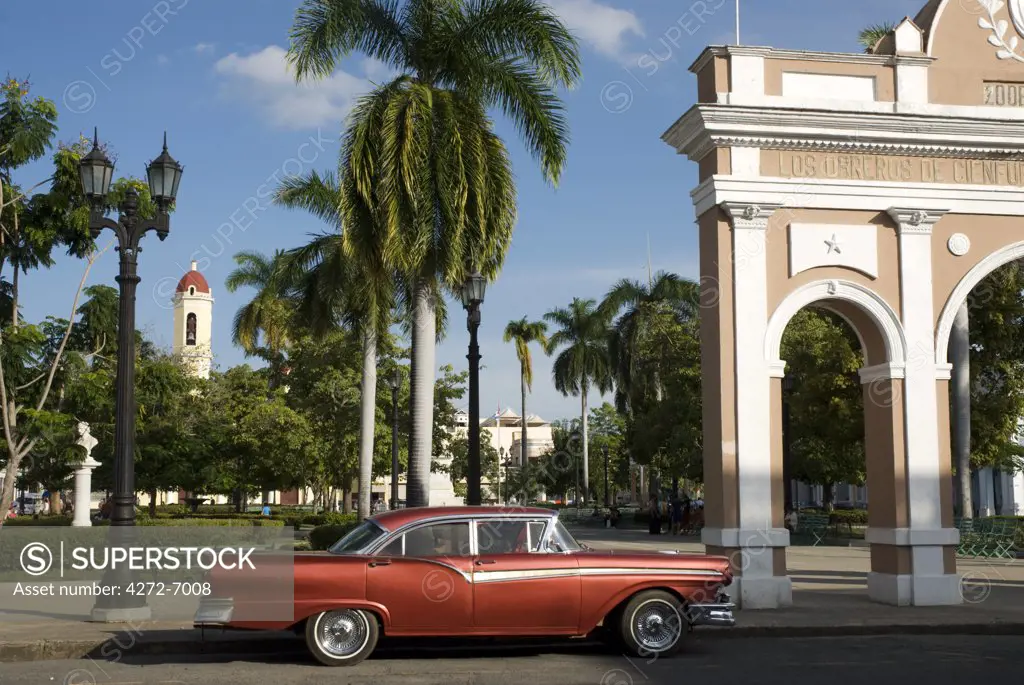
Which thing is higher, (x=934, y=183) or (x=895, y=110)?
(x=895, y=110)

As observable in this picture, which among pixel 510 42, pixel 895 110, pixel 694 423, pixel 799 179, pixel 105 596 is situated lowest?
pixel 105 596

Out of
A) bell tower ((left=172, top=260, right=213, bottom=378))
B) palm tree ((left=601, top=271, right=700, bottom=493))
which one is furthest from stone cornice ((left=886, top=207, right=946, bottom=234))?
bell tower ((left=172, top=260, right=213, bottom=378))

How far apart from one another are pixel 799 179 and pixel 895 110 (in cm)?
174

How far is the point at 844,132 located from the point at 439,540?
28.4ft

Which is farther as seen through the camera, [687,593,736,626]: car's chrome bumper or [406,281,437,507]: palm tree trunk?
[406,281,437,507]: palm tree trunk

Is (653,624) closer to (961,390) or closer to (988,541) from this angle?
(988,541)

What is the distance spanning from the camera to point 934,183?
51.4 feet

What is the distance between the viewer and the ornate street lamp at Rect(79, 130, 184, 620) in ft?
41.4

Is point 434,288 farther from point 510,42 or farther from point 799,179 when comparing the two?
point 799,179

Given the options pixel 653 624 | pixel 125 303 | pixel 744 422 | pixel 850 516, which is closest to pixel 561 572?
pixel 653 624

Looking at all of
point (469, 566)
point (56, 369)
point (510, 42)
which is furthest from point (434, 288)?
point (469, 566)

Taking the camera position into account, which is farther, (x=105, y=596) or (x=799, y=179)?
(x=799, y=179)

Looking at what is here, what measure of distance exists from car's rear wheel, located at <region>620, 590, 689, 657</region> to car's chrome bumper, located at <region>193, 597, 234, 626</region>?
3.75 m

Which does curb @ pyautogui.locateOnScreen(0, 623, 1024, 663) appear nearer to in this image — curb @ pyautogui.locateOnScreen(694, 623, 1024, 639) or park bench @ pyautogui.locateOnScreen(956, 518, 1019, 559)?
curb @ pyautogui.locateOnScreen(694, 623, 1024, 639)
